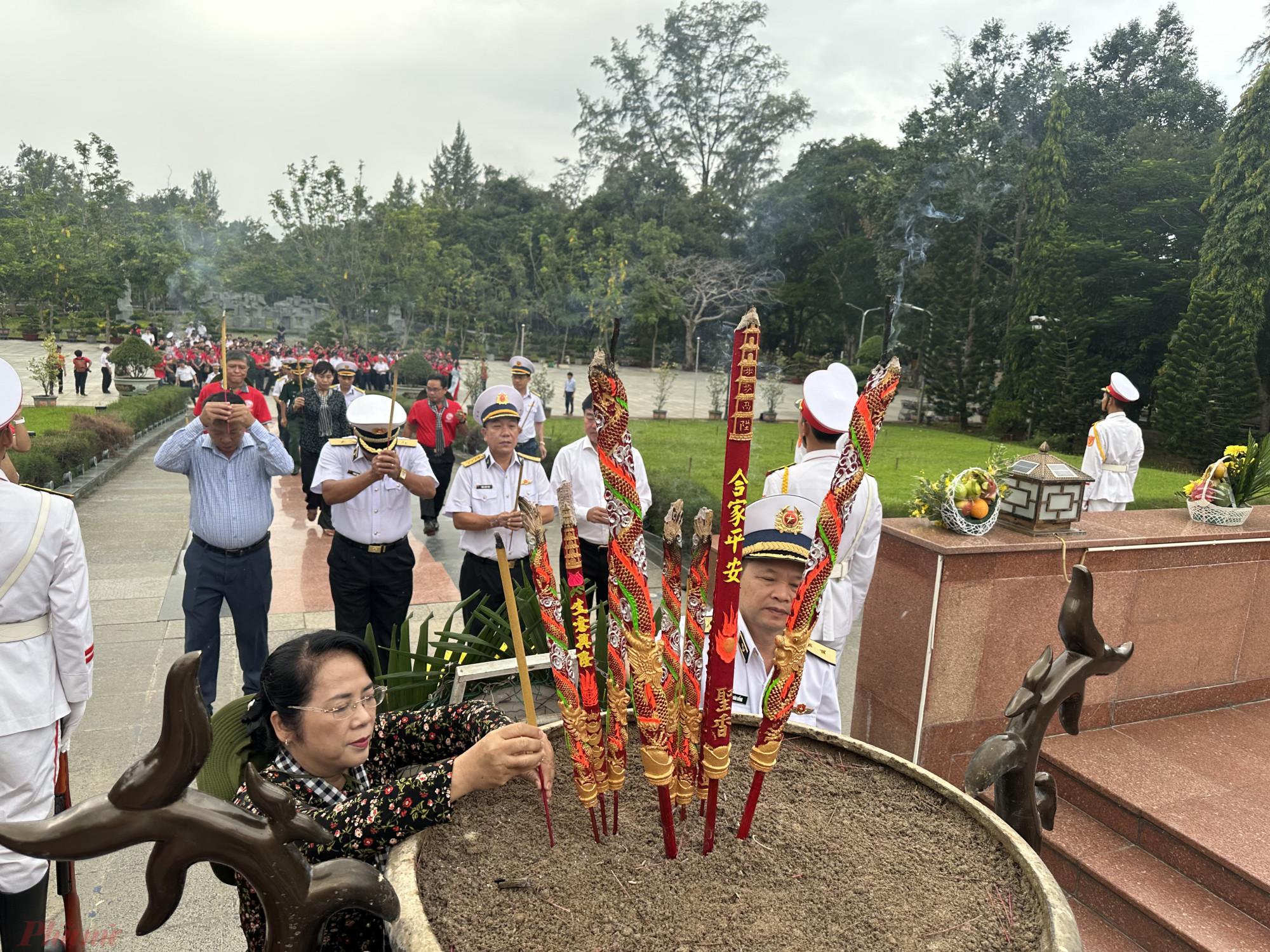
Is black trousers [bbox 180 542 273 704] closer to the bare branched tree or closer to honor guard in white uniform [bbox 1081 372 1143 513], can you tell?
honor guard in white uniform [bbox 1081 372 1143 513]

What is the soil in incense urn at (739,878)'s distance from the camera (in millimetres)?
1190

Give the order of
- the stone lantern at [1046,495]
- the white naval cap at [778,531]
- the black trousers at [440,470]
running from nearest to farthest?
the white naval cap at [778,531] → the stone lantern at [1046,495] → the black trousers at [440,470]

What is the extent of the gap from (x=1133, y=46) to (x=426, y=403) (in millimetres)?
26447

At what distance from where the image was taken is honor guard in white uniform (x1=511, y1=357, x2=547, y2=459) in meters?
7.38

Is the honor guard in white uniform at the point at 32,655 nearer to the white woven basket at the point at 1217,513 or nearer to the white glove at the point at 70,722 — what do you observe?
the white glove at the point at 70,722

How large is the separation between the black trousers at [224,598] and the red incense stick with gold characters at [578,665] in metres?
3.22

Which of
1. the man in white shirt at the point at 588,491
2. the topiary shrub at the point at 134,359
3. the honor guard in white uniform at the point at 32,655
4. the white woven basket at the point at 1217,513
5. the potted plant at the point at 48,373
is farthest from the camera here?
the topiary shrub at the point at 134,359

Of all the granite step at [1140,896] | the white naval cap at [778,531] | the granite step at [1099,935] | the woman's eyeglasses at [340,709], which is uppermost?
the white naval cap at [778,531]

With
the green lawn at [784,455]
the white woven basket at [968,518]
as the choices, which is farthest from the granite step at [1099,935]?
the green lawn at [784,455]

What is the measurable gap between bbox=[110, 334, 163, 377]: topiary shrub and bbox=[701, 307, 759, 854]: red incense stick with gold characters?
25.5 metres

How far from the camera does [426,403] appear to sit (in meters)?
8.59

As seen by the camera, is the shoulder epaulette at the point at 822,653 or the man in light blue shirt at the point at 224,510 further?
the man in light blue shirt at the point at 224,510

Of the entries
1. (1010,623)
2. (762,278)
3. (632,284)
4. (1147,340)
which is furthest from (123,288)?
(1010,623)

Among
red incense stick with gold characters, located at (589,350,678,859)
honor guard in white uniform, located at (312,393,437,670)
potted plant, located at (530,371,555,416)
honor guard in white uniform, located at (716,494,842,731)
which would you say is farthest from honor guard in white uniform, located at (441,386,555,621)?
potted plant, located at (530,371,555,416)
